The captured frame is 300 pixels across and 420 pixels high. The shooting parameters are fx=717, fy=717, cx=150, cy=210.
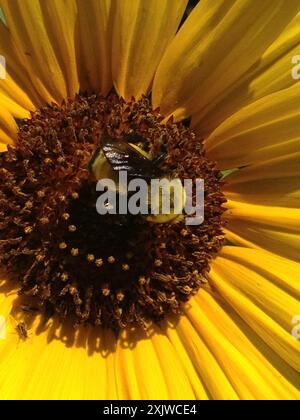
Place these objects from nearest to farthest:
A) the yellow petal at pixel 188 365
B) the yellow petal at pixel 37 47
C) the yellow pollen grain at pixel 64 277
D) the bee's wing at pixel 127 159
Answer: the bee's wing at pixel 127 159
the yellow petal at pixel 37 47
the yellow pollen grain at pixel 64 277
the yellow petal at pixel 188 365

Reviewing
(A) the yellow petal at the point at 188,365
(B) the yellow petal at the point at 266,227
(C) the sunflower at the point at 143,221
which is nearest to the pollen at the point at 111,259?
(C) the sunflower at the point at 143,221

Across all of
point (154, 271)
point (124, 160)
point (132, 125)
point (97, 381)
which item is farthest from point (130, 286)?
point (124, 160)

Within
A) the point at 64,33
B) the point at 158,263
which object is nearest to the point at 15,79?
the point at 64,33

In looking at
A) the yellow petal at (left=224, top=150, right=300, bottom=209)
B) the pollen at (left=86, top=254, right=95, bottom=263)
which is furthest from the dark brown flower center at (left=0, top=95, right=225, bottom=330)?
the yellow petal at (left=224, top=150, right=300, bottom=209)

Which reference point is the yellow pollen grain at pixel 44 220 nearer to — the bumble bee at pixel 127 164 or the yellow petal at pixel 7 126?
the yellow petal at pixel 7 126

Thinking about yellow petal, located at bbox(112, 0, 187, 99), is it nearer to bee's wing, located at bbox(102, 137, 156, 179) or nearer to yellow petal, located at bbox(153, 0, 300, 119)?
yellow petal, located at bbox(153, 0, 300, 119)

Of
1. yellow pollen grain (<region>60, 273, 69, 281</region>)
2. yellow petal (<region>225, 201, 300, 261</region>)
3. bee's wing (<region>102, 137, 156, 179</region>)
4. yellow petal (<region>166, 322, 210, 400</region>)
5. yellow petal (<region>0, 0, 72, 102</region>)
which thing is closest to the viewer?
bee's wing (<region>102, 137, 156, 179</region>)
